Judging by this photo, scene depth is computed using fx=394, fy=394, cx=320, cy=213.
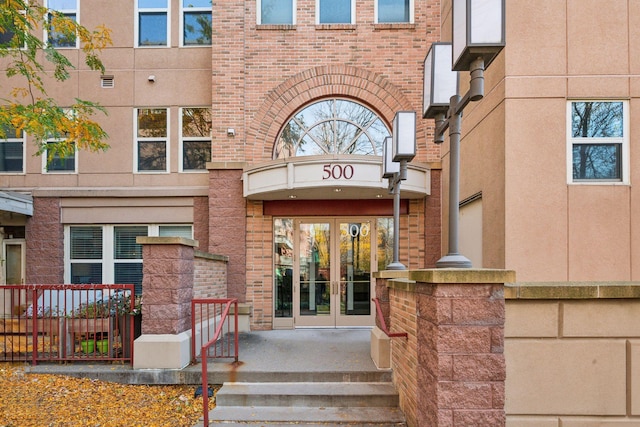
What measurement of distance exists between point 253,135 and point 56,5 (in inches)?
255

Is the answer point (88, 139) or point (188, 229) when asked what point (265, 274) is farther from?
point (88, 139)

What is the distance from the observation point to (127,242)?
34.0ft

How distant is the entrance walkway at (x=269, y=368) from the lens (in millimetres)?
5738

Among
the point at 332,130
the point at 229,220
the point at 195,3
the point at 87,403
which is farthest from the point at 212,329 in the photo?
the point at 195,3

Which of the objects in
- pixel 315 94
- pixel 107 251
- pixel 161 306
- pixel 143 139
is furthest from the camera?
pixel 143 139

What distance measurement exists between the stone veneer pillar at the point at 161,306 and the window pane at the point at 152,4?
738 cm

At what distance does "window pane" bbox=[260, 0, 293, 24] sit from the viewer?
32.4ft

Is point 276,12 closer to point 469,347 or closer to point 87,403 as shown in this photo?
point 87,403

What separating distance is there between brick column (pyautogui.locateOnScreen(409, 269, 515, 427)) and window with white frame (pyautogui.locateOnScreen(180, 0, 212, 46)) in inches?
377

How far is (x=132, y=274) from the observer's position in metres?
10.3

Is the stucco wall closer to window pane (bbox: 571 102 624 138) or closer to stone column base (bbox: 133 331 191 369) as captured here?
window pane (bbox: 571 102 624 138)

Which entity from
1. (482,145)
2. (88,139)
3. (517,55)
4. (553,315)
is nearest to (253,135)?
(88,139)

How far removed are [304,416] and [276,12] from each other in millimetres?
9109

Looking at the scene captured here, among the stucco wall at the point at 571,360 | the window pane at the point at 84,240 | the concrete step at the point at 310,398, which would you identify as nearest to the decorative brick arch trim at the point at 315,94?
the window pane at the point at 84,240
